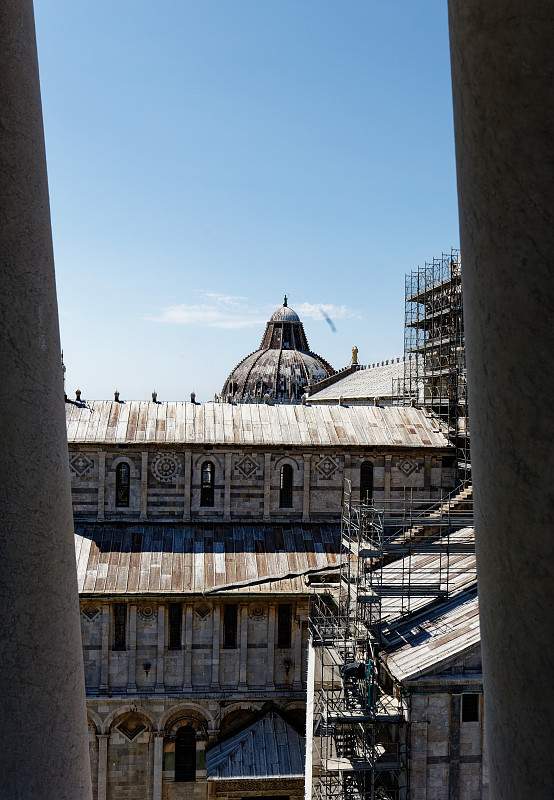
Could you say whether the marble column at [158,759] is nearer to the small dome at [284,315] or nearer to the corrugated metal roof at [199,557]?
the corrugated metal roof at [199,557]

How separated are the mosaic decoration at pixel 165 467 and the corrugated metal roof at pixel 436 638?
11.7 meters

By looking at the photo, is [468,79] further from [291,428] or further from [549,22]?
[291,428]

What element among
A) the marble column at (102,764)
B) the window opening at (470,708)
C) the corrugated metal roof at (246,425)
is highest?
the corrugated metal roof at (246,425)

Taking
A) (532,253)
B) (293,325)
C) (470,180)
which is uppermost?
(293,325)

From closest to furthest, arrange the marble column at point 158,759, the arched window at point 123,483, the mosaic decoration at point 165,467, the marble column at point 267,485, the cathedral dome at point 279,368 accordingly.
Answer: the marble column at point 158,759 < the arched window at point 123,483 < the mosaic decoration at point 165,467 < the marble column at point 267,485 < the cathedral dome at point 279,368

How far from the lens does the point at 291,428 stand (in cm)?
2884

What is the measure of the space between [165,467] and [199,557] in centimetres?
358

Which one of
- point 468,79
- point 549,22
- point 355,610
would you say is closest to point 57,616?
point 468,79

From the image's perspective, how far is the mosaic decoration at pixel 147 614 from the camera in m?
25.1

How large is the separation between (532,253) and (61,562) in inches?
106

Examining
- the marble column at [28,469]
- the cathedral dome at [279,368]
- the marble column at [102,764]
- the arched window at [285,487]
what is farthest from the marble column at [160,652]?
the cathedral dome at [279,368]

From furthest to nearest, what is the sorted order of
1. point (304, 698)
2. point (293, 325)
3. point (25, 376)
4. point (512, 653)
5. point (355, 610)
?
point (293, 325) < point (304, 698) < point (355, 610) < point (25, 376) < point (512, 653)

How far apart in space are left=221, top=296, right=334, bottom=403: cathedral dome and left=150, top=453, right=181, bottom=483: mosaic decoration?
129ft

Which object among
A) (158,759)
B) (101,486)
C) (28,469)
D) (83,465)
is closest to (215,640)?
(158,759)
